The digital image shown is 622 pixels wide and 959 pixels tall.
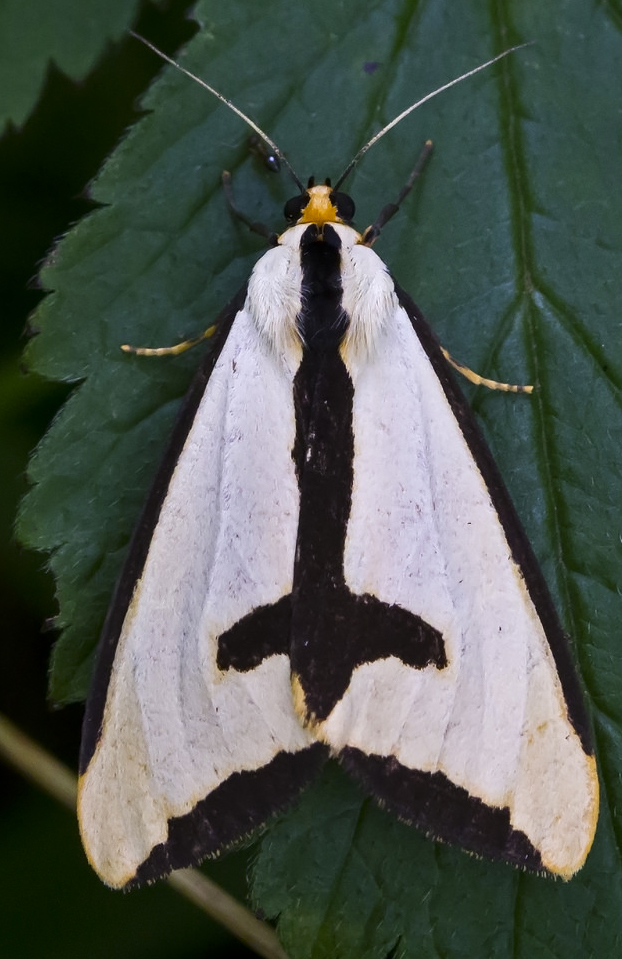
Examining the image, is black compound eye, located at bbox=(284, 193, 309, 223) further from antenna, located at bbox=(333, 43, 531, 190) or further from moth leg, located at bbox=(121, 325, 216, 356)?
moth leg, located at bbox=(121, 325, 216, 356)

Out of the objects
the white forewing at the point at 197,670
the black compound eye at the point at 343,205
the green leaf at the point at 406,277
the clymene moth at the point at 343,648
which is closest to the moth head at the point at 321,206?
the black compound eye at the point at 343,205

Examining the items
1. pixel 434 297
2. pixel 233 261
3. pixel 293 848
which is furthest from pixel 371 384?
pixel 293 848

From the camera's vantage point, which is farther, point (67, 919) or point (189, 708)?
point (67, 919)

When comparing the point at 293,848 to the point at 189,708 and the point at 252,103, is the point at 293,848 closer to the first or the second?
the point at 189,708

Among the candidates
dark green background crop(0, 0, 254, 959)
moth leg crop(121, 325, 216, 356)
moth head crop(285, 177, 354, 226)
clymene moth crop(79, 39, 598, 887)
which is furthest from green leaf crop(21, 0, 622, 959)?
dark green background crop(0, 0, 254, 959)

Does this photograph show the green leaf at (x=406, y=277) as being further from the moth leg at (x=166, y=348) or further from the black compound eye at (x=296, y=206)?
the black compound eye at (x=296, y=206)

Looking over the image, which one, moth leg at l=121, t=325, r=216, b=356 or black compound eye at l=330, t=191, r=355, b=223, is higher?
black compound eye at l=330, t=191, r=355, b=223
